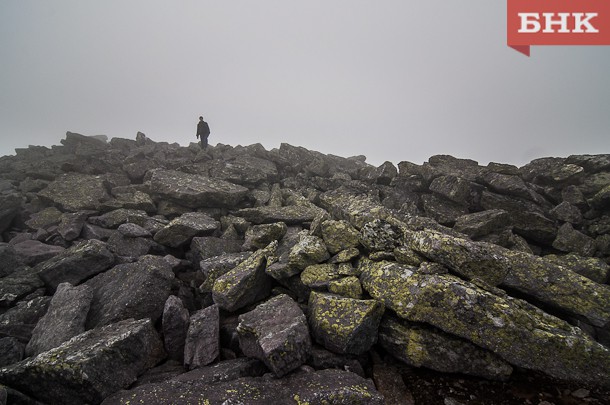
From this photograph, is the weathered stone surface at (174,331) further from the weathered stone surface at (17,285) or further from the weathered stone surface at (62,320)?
the weathered stone surface at (17,285)

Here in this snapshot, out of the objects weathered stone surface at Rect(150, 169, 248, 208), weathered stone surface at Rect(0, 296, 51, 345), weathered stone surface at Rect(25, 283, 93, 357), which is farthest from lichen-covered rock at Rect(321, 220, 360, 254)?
weathered stone surface at Rect(0, 296, 51, 345)

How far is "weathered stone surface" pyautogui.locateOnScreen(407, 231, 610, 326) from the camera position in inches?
334

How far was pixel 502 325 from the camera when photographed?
727cm

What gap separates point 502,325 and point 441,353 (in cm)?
177

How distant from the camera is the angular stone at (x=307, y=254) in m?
10.0

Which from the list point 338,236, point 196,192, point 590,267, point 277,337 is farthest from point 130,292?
point 590,267

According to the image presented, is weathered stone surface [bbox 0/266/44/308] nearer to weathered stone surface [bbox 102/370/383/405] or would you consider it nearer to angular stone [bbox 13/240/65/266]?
angular stone [bbox 13/240/65/266]

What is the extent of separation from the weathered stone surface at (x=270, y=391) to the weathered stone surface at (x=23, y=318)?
18.6 feet

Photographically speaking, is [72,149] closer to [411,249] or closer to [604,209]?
[411,249]

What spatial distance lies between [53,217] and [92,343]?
1553 centimetres

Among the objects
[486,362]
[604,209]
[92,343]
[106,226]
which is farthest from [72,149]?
[604,209]

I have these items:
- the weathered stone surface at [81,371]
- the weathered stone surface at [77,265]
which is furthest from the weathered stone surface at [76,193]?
the weathered stone surface at [81,371]

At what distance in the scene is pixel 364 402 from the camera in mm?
6180

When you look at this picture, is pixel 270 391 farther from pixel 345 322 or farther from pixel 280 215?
pixel 280 215
